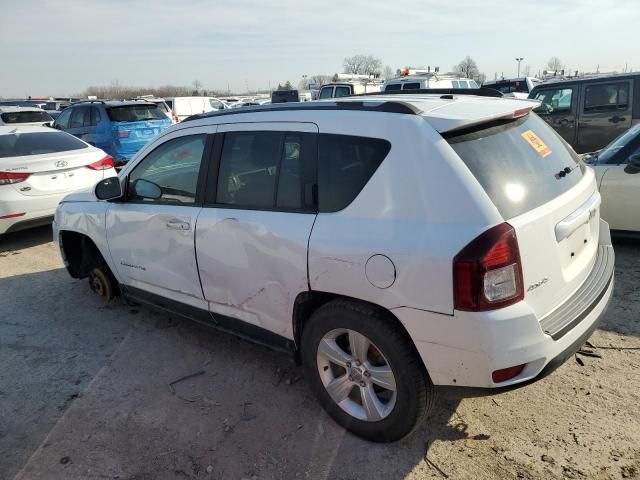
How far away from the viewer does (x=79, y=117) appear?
1174 cm

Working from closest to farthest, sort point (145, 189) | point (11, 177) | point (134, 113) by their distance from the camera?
point (145, 189)
point (11, 177)
point (134, 113)

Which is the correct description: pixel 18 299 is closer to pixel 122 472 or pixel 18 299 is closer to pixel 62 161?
pixel 62 161

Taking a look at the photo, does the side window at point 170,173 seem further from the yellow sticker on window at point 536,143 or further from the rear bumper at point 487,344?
the yellow sticker on window at point 536,143

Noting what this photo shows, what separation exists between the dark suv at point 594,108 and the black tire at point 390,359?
8117 mm

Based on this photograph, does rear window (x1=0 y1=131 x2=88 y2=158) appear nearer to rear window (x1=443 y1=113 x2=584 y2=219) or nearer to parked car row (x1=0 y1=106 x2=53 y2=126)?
rear window (x1=443 y1=113 x2=584 y2=219)

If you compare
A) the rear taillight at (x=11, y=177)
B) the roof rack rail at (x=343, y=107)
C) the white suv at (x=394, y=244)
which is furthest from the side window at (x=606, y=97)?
the rear taillight at (x=11, y=177)

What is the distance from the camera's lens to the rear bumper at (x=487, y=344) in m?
2.14

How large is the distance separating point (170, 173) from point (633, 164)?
4.37 m

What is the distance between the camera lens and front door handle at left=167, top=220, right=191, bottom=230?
330 centimetres

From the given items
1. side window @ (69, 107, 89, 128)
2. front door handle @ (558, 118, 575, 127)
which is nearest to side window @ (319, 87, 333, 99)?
side window @ (69, 107, 89, 128)

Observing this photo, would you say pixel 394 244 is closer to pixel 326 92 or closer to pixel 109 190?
pixel 109 190

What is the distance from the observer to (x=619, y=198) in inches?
194

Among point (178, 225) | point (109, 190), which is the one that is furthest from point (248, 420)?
point (109, 190)

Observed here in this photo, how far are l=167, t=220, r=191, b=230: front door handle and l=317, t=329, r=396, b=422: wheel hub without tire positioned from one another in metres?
1.27
